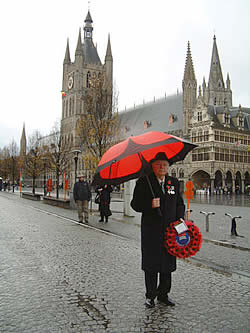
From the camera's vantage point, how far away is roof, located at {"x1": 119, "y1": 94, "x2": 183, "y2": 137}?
63.0 meters

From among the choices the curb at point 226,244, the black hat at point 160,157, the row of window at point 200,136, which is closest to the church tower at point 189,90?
the row of window at point 200,136

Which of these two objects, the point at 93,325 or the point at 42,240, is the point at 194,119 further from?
the point at 93,325

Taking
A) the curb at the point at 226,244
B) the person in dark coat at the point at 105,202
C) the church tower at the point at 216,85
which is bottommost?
the curb at the point at 226,244

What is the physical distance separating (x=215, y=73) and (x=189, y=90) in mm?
19992

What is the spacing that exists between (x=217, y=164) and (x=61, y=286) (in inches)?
1896

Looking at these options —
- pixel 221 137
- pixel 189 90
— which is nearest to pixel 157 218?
pixel 221 137

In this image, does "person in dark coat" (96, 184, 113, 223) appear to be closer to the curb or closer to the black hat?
the curb

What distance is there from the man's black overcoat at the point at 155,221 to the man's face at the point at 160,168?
66mm

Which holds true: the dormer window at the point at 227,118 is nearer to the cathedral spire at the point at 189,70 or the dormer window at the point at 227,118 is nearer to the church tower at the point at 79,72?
the cathedral spire at the point at 189,70

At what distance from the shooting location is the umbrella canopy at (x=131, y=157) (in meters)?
4.32

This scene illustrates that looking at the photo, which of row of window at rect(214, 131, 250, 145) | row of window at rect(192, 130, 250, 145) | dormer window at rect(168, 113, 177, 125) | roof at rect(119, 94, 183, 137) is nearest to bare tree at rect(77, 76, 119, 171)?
row of window at rect(192, 130, 250, 145)

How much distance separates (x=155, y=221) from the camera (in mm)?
4430

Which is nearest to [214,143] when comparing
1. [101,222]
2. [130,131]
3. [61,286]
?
[130,131]

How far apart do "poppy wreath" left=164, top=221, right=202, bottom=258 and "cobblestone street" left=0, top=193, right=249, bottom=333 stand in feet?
2.36
